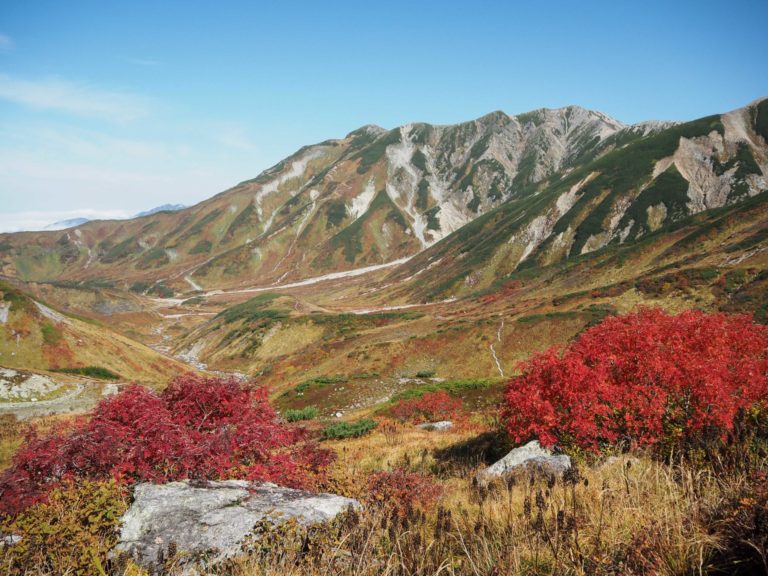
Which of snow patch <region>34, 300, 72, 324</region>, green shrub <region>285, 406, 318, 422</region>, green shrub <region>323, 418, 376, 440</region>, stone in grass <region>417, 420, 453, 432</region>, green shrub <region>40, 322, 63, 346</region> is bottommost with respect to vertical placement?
green shrub <region>285, 406, 318, 422</region>

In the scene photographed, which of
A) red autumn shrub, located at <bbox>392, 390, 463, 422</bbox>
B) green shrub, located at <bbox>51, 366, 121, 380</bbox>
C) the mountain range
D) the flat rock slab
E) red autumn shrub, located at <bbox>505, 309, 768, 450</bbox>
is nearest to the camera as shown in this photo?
the flat rock slab

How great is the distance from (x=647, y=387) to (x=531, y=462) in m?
Result: 3.94

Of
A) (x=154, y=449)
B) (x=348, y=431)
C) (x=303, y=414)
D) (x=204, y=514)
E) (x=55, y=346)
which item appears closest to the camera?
(x=204, y=514)

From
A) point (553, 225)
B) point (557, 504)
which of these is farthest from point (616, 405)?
point (553, 225)

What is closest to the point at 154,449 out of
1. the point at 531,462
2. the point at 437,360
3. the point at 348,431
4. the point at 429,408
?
the point at 531,462

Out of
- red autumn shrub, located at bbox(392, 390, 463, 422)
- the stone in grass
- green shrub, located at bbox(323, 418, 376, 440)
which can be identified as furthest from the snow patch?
the stone in grass

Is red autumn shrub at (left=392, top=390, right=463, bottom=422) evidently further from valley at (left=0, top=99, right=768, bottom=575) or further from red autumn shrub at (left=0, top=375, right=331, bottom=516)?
red autumn shrub at (left=0, top=375, right=331, bottom=516)

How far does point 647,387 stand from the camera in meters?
11.2

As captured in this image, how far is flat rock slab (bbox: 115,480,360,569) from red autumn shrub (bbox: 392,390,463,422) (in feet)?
71.5

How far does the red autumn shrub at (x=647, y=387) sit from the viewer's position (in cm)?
1016

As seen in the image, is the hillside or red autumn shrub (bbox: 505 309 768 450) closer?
red autumn shrub (bbox: 505 309 768 450)

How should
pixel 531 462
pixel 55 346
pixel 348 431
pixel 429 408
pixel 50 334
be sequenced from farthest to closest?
pixel 50 334, pixel 55 346, pixel 429 408, pixel 348 431, pixel 531 462

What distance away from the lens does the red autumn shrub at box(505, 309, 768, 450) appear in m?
10.2

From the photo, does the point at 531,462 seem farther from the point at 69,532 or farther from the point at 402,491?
the point at 69,532
